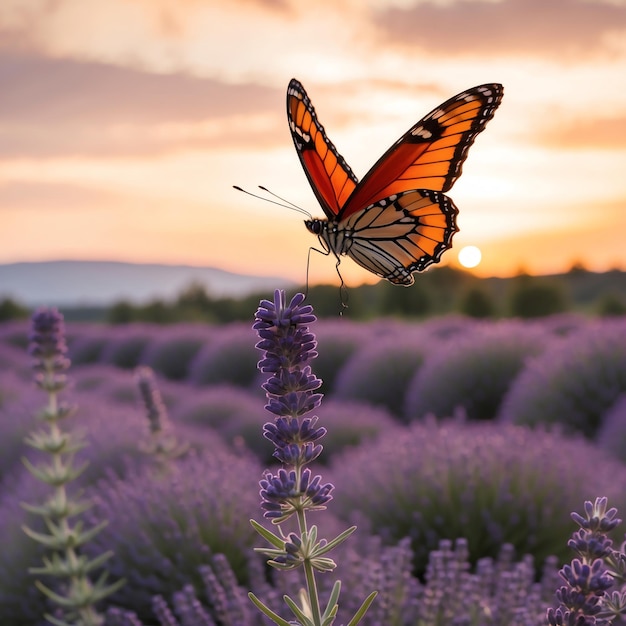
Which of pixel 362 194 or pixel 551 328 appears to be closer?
pixel 362 194

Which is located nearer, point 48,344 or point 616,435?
point 48,344

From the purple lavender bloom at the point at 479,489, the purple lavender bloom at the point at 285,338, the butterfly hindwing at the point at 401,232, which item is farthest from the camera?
the purple lavender bloom at the point at 479,489

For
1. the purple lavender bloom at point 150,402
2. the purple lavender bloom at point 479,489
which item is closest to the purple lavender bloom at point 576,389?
the purple lavender bloom at point 479,489

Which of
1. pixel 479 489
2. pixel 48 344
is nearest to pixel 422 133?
pixel 48 344

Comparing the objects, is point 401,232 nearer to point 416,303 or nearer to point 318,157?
point 318,157

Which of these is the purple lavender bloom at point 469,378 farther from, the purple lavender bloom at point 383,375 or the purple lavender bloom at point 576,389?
the purple lavender bloom at point 576,389

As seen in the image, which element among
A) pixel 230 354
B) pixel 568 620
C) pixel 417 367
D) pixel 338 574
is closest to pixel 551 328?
pixel 417 367

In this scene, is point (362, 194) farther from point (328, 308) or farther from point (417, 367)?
point (328, 308)
